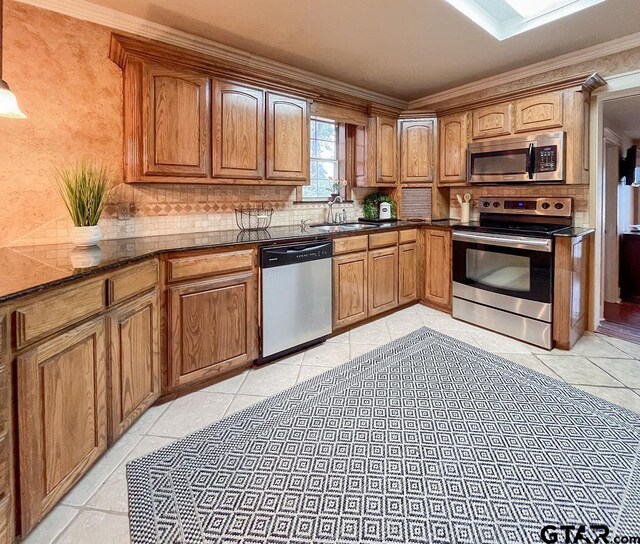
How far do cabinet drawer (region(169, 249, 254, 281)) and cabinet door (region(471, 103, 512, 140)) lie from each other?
8.95 ft

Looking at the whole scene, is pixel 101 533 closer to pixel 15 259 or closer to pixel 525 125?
pixel 15 259

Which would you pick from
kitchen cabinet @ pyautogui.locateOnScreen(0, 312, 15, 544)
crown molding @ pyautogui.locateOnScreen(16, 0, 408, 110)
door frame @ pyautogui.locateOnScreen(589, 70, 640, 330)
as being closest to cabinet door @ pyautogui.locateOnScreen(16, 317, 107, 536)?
kitchen cabinet @ pyautogui.locateOnScreen(0, 312, 15, 544)

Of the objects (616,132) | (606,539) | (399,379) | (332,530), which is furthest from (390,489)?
(616,132)

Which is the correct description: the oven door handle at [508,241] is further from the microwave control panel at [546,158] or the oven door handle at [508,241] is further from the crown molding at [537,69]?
the crown molding at [537,69]

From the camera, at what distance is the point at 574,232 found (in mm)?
2988

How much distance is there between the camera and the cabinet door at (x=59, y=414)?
4.15 ft

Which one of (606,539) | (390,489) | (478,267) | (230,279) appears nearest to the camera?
(606,539)

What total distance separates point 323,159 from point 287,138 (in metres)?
0.99

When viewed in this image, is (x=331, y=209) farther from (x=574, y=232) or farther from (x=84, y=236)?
(x=84, y=236)

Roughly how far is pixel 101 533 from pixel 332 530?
33.3 inches

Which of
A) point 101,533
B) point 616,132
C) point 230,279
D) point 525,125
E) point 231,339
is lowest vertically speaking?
point 101,533

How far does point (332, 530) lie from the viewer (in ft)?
4.44

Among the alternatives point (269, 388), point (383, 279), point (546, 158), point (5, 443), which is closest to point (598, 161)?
point (546, 158)

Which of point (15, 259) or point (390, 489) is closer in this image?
point (390, 489)
